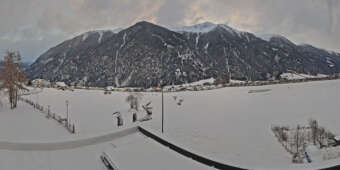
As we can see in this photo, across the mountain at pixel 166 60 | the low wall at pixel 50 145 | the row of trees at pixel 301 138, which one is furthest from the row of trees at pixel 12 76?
the mountain at pixel 166 60

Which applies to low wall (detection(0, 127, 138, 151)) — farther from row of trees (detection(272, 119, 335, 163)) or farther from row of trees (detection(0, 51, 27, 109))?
row of trees (detection(0, 51, 27, 109))

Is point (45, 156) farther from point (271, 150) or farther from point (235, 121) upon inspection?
point (235, 121)

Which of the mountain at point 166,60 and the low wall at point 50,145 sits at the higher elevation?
the mountain at point 166,60

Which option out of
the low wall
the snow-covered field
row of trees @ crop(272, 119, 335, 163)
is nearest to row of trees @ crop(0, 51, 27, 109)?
the snow-covered field

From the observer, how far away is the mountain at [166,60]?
370 feet

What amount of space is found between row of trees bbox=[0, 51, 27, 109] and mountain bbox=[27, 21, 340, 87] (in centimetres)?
7390

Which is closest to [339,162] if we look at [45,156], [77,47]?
[45,156]

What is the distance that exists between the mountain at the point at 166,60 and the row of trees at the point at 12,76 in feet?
242

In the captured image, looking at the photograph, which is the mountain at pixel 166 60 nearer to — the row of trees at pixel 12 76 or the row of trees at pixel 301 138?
the row of trees at pixel 12 76

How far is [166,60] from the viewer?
120375mm

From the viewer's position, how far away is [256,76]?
120750 mm

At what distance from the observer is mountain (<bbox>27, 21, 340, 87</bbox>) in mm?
112875

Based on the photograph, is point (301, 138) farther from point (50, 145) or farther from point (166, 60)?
point (166, 60)

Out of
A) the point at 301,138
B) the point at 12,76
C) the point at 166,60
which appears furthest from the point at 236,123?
the point at 166,60
